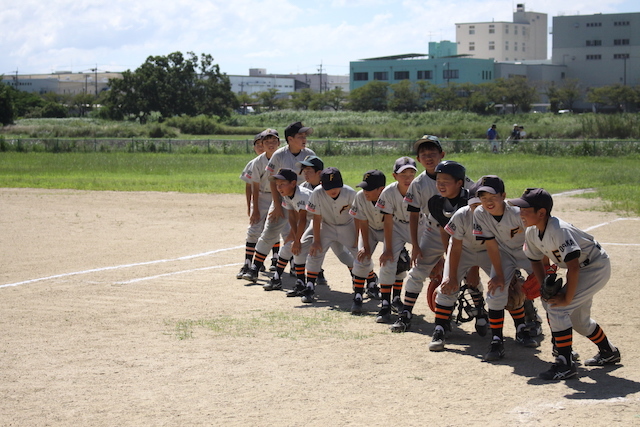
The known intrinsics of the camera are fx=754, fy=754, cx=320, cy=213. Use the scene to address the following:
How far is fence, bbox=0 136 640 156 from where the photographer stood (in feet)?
112

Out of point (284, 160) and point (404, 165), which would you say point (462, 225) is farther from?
point (284, 160)

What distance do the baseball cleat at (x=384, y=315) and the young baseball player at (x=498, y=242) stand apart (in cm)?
140

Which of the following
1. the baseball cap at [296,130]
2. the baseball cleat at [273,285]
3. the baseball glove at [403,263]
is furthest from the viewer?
the baseball cap at [296,130]

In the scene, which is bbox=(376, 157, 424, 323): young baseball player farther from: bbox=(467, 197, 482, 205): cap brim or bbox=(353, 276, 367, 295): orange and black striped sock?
bbox=(467, 197, 482, 205): cap brim

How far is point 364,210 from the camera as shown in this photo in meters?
8.15

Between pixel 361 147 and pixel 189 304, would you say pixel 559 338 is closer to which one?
pixel 189 304

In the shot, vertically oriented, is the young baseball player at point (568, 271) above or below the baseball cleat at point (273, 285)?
above

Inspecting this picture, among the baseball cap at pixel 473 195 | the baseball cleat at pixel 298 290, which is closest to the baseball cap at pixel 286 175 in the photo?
the baseball cleat at pixel 298 290

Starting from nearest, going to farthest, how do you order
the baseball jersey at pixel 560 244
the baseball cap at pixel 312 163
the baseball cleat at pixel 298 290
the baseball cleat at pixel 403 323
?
the baseball jersey at pixel 560 244 < the baseball cleat at pixel 403 323 < the baseball cap at pixel 312 163 < the baseball cleat at pixel 298 290

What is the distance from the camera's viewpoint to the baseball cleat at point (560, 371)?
570cm

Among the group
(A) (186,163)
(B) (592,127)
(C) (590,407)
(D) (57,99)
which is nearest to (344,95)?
(D) (57,99)

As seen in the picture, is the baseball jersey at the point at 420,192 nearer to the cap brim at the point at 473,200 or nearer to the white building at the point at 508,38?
the cap brim at the point at 473,200

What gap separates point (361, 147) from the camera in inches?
1505

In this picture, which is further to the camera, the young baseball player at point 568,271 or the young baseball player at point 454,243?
the young baseball player at point 454,243
